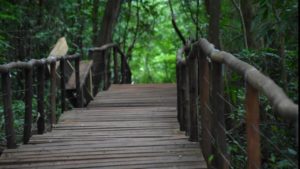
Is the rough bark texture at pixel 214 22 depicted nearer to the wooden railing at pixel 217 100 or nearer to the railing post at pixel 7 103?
the wooden railing at pixel 217 100

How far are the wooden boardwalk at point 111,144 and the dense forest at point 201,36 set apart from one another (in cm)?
54

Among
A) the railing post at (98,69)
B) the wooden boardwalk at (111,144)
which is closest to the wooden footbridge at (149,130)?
the wooden boardwalk at (111,144)

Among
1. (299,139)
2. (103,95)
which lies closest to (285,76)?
(299,139)

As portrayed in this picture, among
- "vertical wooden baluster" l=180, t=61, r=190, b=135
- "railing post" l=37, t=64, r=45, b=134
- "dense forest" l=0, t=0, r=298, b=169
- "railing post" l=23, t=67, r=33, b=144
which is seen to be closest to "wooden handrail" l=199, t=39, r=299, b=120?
"dense forest" l=0, t=0, r=298, b=169

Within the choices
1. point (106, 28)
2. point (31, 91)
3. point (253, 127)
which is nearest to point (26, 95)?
point (31, 91)

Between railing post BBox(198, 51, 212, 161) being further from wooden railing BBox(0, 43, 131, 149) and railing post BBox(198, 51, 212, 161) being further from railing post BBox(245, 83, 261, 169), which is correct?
wooden railing BBox(0, 43, 131, 149)

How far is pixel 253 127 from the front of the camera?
261 centimetres

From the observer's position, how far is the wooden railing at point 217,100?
6.97ft

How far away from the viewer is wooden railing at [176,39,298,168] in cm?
212

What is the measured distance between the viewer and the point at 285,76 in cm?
518

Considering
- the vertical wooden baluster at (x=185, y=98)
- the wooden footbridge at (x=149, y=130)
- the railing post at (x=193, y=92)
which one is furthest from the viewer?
the vertical wooden baluster at (x=185, y=98)

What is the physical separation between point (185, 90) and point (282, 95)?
3.50 metres

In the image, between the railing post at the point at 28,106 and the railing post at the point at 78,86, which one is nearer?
the railing post at the point at 28,106

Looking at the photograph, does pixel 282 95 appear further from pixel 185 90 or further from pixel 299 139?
pixel 185 90
